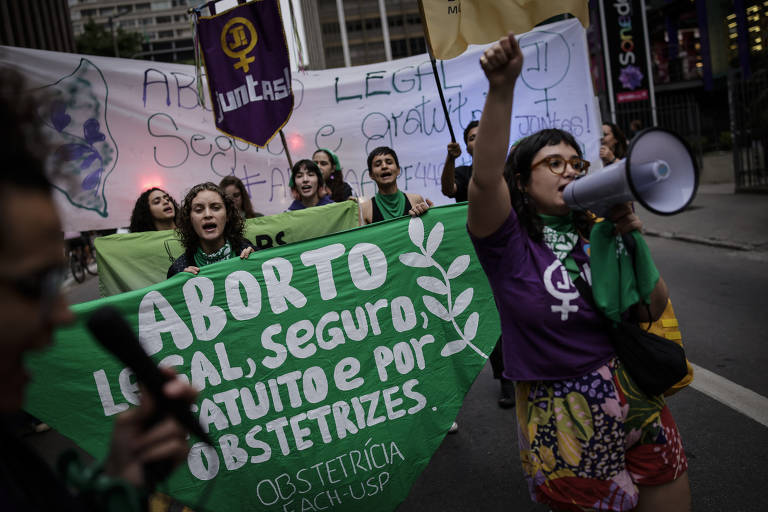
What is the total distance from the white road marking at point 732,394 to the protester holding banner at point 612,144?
2419 mm

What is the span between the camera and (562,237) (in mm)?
1814

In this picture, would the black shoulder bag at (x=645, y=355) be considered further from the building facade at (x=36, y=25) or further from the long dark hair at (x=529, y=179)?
the building facade at (x=36, y=25)

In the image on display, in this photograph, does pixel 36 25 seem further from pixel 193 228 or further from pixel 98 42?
pixel 98 42

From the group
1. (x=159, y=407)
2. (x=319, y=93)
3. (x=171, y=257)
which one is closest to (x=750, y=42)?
(x=319, y=93)

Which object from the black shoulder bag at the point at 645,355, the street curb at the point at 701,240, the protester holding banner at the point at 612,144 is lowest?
the street curb at the point at 701,240

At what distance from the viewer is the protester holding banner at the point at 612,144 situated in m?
5.75

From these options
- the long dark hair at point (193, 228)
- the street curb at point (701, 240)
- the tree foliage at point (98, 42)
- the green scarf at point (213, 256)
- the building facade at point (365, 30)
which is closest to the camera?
the green scarf at point (213, 256)

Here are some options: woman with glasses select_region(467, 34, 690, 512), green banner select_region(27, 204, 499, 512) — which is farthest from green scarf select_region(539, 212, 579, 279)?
green banner select_region(27, 204, 499, 512)

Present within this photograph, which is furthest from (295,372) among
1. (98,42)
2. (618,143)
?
(98,42)

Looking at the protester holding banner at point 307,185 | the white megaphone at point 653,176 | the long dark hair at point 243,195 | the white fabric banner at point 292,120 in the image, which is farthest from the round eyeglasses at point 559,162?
the white fabric banner at point 292,120

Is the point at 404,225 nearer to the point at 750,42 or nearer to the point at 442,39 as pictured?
the point at 442,39

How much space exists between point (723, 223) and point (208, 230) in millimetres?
9451

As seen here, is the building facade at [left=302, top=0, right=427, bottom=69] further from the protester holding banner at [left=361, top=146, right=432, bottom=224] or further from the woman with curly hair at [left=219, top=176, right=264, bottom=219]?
the protester holding banner at [left=361, top=146, right=432, bottom=224]

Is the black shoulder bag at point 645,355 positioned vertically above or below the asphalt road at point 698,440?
above
